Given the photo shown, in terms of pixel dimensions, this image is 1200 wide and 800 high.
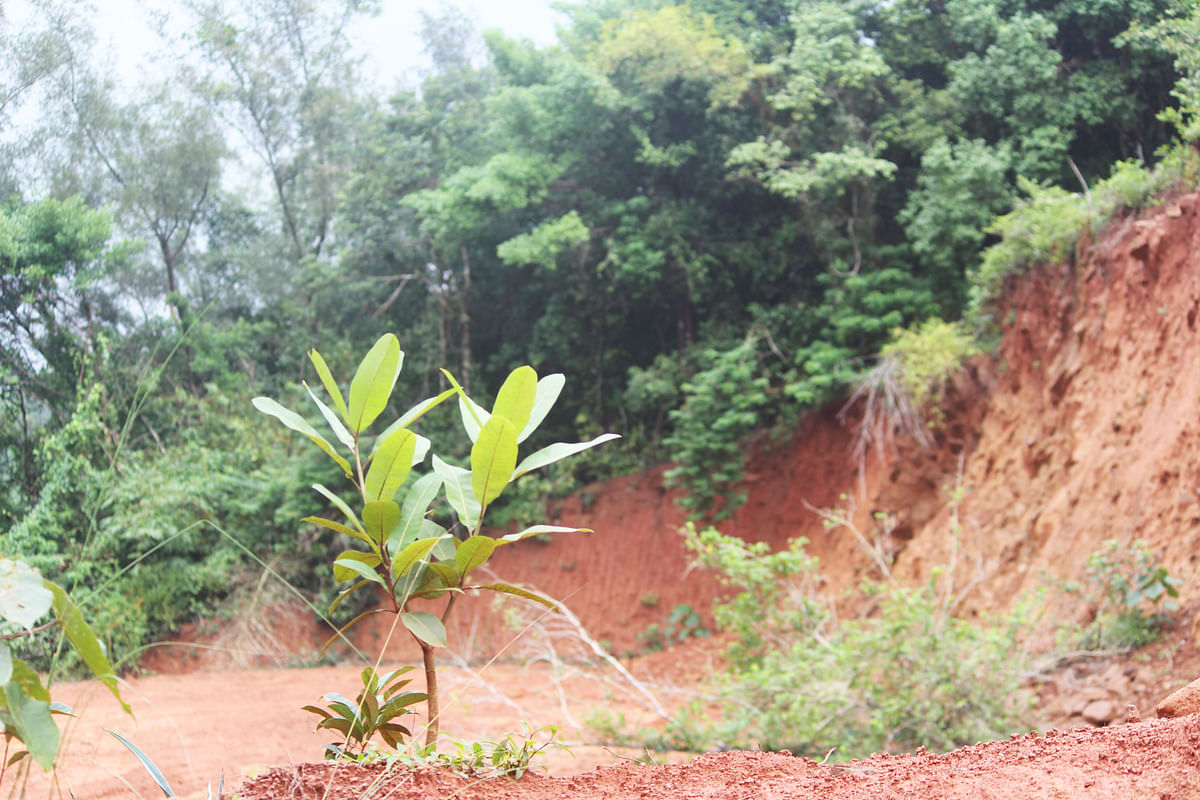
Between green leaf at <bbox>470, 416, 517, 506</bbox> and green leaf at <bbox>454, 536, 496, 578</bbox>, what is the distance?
101 mm

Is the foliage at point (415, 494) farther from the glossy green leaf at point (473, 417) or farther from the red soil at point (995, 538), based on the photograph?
the red soil at point (995, 538)

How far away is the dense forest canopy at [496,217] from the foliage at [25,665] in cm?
401

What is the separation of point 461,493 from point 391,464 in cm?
17

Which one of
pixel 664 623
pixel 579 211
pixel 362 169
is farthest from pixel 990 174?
pixel 362 169

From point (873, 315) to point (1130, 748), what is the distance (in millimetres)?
7777

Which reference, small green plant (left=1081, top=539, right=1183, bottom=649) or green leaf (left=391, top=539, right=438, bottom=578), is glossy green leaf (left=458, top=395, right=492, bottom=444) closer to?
green leaf (left=391, top=539, right=438, bottom=578)

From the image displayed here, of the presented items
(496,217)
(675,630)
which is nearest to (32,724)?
(675,630)

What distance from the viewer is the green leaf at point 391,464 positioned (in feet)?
5.67

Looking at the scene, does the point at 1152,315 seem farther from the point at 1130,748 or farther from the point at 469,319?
the point at 469,319

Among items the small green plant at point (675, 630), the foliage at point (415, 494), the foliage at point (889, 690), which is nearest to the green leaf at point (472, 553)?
the foliage at point (415, 494)

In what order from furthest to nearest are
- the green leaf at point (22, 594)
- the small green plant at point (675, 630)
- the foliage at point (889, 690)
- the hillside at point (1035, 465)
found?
the small green plant at point (675, 630) → the hillside at point (1035, 465) → the foliage at point (889, 690) → the green leaf at point (22, 594)

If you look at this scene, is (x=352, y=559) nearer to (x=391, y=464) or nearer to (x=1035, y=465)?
(x=391, y=464)

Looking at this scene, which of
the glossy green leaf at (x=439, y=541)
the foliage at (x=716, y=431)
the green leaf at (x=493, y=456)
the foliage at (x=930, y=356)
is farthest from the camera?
the foliage at (x=716, y=431)

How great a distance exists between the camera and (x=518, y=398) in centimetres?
181
